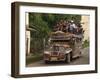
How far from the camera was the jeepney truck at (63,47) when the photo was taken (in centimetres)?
214

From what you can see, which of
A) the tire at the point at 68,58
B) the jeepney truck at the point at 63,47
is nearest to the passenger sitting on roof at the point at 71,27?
the jeepney truck at the point at 63,47

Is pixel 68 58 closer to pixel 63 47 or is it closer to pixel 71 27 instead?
pixel 63 47

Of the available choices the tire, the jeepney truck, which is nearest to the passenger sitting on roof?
the jeepney truck

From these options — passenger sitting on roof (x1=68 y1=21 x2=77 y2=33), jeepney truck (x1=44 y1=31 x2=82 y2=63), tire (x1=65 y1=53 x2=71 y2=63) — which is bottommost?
tire (x1=65 y1=53 x2=71 y2=63)

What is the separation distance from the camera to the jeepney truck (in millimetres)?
2139

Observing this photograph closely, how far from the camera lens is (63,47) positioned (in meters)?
2.20

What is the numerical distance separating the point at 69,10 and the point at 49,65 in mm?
506

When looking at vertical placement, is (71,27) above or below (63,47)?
above

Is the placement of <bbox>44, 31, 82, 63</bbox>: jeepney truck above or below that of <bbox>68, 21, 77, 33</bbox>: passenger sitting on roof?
below

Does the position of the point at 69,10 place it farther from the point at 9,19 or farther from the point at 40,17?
the point at 9,19

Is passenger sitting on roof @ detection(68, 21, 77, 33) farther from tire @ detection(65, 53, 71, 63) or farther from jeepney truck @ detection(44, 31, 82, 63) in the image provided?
tire @ detection(65, 53, 71, 63)

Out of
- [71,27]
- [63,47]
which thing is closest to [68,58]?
[63,47]

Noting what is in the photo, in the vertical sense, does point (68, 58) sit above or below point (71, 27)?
below

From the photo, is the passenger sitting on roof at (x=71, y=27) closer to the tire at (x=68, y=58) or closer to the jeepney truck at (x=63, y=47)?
the jeepney truck at (x=63, y=47)
